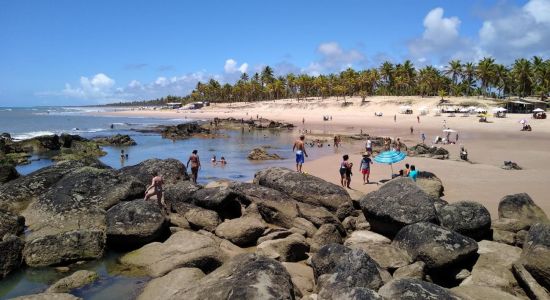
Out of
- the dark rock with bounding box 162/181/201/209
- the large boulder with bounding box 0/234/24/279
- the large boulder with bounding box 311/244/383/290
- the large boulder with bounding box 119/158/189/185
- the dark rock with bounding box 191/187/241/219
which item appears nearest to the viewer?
the large boulder with bounding box 311/244/383/290

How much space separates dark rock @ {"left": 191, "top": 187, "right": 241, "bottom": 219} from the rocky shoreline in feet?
0.13

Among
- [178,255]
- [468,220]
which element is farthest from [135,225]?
[468,220]

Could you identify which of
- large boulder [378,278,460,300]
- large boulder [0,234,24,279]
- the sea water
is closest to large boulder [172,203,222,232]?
the sea water

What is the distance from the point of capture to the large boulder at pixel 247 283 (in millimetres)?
6930

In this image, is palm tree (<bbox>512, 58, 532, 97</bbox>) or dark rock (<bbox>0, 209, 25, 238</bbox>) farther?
palm tree (<bbox>512, 58, 532, 97</bbox>)

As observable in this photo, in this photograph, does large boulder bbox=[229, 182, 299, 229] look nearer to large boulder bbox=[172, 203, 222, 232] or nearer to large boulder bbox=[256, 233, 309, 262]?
large boulder bbox=[172, 203, 222, 232]

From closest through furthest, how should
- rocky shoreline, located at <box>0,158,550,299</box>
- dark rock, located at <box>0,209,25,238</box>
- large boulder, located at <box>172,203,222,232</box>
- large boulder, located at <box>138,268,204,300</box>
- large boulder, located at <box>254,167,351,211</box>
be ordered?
rocky shoreline, located at <box>0,158,550,299</box>, large boulder, located at <box>138,268,204,300</box>, dark rock, located at <box>0,209,25,238</box>, large boulder, located at <box>172,203,222,232</box>, large boulder, located at <box>254,167,351,211</box>

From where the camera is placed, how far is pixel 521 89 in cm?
8775

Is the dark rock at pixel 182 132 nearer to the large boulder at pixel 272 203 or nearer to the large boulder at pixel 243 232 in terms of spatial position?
the large boulder at pixel 272 203

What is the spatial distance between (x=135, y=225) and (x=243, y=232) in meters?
2.99

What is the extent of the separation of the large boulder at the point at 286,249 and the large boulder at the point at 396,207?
2440 millimetres

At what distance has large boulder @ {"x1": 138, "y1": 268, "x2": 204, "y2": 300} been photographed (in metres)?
8.75

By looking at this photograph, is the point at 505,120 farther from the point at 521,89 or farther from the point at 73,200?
the point at 73,200

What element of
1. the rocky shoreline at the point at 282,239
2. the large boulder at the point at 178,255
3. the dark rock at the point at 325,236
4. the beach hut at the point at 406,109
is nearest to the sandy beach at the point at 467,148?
the beach hut at the point at 406,109
